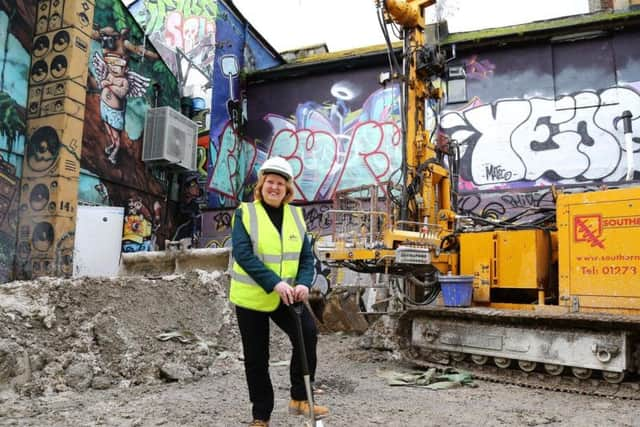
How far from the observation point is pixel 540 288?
6199 millimetres

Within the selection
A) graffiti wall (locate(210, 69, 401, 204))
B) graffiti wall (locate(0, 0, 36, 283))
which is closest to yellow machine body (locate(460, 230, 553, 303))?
graffiti wall (locate(210, 69, 401, 204))

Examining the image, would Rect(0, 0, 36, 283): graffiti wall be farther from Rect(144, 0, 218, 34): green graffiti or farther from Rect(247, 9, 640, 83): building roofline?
Rect(247, 9, 640, 83): building roofline

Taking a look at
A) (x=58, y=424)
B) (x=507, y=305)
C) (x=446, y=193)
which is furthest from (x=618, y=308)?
(x=58, y=424)

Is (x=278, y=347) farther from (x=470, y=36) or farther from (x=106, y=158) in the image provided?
(x=470, y=36)

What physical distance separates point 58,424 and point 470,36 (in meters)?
13.2

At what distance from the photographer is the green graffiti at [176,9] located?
1478 cm

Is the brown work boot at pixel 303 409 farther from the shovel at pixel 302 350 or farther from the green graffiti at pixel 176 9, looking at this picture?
the green graffiti at pixel 176 9

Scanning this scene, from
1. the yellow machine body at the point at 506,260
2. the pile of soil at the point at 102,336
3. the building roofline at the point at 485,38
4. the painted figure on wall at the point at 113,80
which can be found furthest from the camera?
the building roofline at the point at 485,38

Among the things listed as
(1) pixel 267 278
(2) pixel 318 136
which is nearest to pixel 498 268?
(1) pixel 267 278

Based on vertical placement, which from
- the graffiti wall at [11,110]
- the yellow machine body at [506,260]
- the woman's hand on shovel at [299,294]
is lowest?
the woman's hand on shovel at [299,294]

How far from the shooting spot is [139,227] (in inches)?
478

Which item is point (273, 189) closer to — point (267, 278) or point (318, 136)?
point (267, 278)

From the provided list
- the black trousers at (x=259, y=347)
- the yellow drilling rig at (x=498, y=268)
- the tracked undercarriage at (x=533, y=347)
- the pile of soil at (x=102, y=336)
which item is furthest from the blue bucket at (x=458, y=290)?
the black trousers at (x=259, y=347)

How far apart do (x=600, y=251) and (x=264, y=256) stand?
13.6ft
